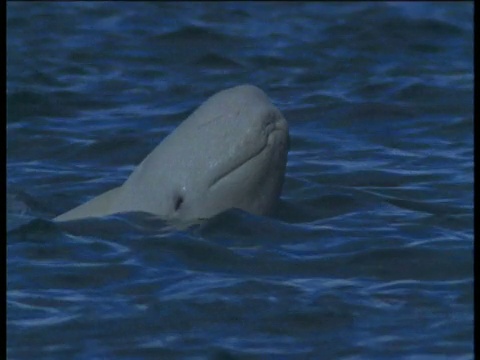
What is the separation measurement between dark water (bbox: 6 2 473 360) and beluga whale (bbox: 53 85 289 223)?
0.38 ft

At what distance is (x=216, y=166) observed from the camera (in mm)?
10188

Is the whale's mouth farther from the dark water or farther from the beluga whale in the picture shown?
the dark water

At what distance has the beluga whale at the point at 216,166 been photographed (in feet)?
33.2

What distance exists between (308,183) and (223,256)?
232 centimetres

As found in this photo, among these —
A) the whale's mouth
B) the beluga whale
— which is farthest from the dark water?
the whale's mouth

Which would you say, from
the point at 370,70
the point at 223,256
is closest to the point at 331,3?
the point at 370,70

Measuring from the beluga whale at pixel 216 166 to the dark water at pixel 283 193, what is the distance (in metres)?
0.12

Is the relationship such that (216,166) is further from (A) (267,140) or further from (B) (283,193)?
(B) (283,193)

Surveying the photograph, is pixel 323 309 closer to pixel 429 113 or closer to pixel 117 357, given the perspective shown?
pixel 117 357

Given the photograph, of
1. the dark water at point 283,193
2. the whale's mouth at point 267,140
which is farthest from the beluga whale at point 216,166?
the dark water at point 283,193

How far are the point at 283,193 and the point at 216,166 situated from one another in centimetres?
166

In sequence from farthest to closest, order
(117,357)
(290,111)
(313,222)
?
(290,111) → (313,222) → (117,357)

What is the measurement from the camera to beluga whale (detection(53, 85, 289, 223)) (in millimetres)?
10125

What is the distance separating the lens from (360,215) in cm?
1124
